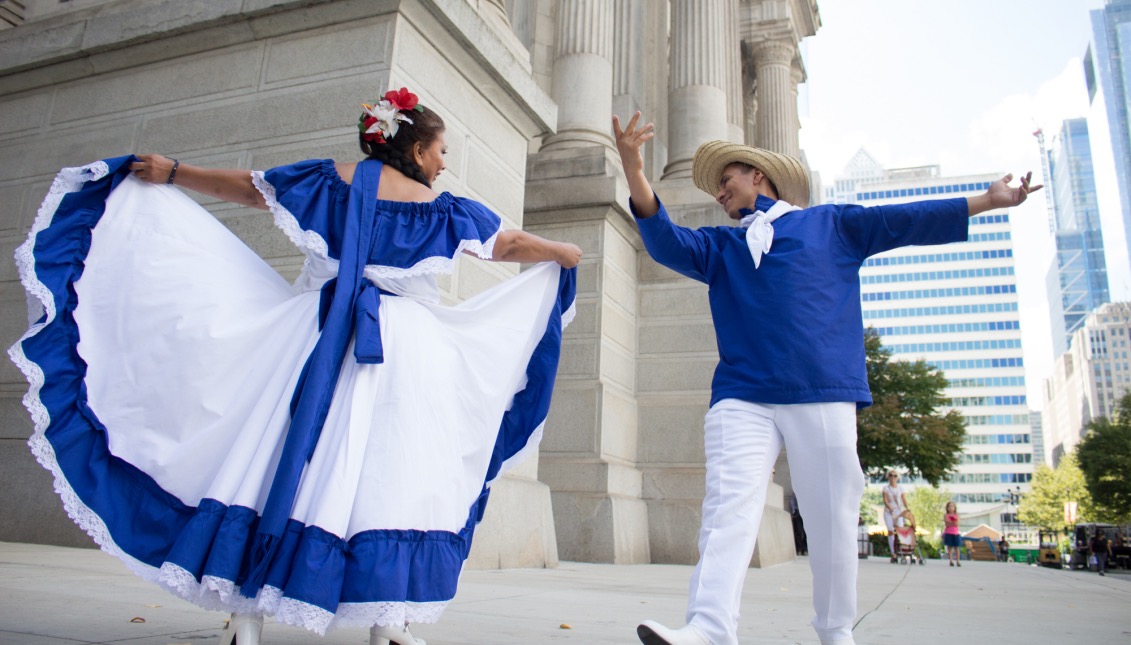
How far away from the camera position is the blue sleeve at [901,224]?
3334 millimetres

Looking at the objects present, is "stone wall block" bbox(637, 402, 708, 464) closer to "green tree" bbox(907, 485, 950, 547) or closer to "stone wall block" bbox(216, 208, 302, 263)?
"stone wall block" bbox(216, 208, 302, 263)

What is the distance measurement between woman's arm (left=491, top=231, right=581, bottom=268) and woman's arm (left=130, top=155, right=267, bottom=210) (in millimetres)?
875

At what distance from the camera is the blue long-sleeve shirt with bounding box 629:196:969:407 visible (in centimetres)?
312

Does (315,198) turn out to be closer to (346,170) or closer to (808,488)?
(346,170)

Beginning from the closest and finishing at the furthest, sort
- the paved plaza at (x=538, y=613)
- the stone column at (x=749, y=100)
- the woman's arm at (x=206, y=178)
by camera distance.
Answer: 1. the woman's arm at (x=206, y=178)
2. the paved plaza at (x=538, y=613)
3. the stone column at (x=749, y=100)

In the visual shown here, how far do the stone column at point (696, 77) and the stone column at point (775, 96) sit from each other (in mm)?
6649

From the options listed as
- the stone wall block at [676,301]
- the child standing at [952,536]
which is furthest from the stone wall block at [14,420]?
the child standing at [952,536]

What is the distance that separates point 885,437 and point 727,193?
29.5 metres

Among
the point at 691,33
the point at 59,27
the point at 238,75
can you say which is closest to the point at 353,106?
the point at 238,75

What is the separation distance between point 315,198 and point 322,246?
0.66 ft

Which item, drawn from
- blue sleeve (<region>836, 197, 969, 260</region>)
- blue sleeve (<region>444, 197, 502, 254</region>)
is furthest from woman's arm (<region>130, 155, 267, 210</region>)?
blue sleeve (<region>836, 197, 969, 260</region>)

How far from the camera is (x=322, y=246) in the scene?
9.86ft

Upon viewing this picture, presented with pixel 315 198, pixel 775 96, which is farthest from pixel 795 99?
pixel 315 198

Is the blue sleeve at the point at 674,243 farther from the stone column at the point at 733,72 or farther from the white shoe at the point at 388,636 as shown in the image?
the stone column at the point at 733,72
